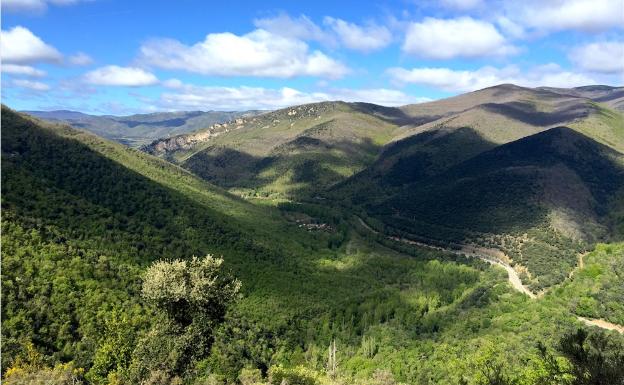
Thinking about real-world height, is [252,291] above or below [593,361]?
below

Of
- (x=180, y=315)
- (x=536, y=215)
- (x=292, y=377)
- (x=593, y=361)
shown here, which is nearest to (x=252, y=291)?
(x=292, y=377)

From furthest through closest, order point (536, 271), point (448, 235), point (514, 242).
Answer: point (448, 235) < point (514, 242) < point (536, 271)

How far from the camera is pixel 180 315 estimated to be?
44.6 meters

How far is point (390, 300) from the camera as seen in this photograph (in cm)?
10906

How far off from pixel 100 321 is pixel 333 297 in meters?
57.9

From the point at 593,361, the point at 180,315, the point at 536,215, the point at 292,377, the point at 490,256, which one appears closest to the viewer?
the point at 593,361

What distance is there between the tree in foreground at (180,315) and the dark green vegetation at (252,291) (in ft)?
0.49

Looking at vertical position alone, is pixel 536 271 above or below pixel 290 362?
above

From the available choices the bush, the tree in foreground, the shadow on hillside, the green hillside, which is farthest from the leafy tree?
the shadow on hillside

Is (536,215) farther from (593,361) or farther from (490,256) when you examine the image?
(593,361)

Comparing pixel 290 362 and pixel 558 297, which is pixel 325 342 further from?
pixel 558 297

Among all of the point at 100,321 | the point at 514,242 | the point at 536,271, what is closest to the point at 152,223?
the point at 100,321

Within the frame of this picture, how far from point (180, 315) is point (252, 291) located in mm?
57777

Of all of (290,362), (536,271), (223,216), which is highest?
(223,216)
